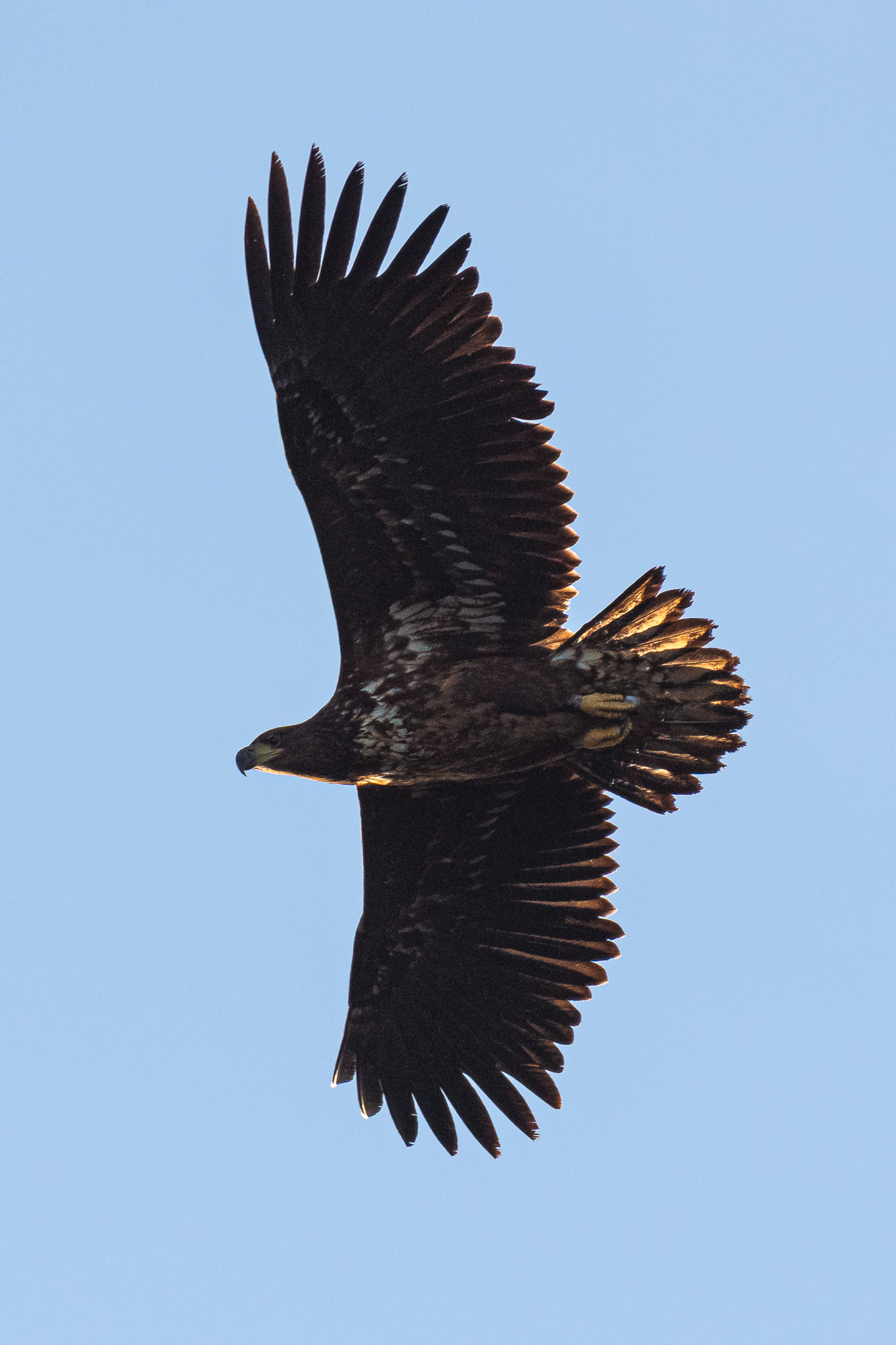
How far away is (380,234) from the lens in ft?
35.4

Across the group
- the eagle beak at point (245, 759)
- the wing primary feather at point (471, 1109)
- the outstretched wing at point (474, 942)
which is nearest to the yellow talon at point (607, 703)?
the outstretched wing at point (474, 942)

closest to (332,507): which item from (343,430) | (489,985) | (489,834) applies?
(343,430)

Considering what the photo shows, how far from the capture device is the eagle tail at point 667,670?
11133mm

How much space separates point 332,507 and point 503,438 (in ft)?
3.56

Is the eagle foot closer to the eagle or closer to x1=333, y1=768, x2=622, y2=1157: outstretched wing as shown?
the eagle

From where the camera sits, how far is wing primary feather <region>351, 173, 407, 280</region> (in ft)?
35.2

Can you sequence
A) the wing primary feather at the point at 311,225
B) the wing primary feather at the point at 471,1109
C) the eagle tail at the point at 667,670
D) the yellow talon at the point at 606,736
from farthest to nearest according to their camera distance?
the wing primary feather at the point at 471,1109, the yellow talon at the point at 606,736, the eagle tail at the point at 667,670, the wing primary feather at the point at 311,225

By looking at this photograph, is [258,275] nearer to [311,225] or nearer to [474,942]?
[311,225]

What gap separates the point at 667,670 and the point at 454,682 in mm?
1226

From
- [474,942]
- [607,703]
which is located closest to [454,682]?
[607,703]

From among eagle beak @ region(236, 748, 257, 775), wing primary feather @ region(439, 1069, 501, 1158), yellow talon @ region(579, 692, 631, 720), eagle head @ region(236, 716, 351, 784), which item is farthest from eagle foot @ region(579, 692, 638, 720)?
wing primary feather @ region(439, 1069, 501, 1158)

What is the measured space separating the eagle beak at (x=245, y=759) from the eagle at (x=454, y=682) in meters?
0.02

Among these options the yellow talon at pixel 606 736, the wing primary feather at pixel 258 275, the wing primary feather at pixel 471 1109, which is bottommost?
the wing primary feather at pixel 471 1109

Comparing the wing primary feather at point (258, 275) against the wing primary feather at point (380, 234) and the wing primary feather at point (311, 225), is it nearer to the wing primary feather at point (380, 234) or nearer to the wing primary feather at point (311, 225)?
the wing primary feather at point (311, 225)
